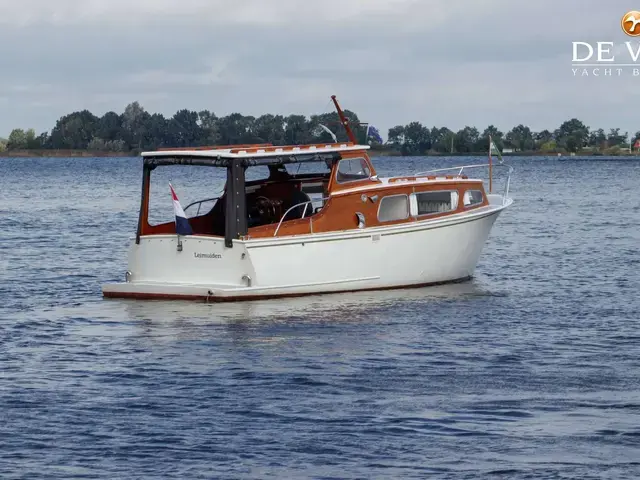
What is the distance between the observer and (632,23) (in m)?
59.5

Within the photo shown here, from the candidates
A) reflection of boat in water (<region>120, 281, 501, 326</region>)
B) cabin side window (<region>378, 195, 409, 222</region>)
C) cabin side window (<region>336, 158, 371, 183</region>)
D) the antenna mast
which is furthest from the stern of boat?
the antenna mast

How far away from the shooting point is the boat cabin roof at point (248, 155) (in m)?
24.9

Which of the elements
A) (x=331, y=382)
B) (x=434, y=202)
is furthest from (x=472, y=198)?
(x=331, y=382)

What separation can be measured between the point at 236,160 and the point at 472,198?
6001 mm

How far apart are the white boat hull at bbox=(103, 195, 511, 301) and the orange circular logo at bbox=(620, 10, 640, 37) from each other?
3401 centimetres

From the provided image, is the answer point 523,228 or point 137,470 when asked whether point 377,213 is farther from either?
point 523,228

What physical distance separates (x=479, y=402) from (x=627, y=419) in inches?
77.6

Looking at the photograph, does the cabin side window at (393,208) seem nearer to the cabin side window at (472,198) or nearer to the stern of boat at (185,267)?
the cabin side window at (472,198)

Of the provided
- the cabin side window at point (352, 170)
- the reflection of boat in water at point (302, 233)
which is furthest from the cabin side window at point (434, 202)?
the cabin side window at point (352, 170)

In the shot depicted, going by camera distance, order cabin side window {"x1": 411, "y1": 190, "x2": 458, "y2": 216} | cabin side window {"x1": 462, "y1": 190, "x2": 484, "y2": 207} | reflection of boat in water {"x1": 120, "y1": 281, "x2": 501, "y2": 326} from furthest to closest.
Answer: cabin side window {"x1": 462, "y1": 190, "x2": 484, "y2": 207} < cabin side window {"x1": 411, "y1": 190, "x2": 458, "y2": 216} < reflection of boat in water {"x1": 120, "y1": 281, "x2": 501, "y2": 326}

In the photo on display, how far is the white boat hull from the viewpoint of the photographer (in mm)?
24481

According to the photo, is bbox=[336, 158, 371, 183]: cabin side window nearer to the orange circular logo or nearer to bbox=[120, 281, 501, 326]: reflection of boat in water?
bbox=[120, 281, 501, 326]: reflection of boat in water

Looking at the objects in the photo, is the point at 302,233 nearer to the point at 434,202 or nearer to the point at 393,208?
the point at 393,208

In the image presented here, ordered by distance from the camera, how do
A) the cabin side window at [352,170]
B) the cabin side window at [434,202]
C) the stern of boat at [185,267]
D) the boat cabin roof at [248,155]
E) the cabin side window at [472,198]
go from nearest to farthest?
1. the stern of boat at [185,267]
2. the boat cabin roof at [248,155]
3. the cabin side window at [352,170]
4. the cabin side window at [434,202]
5. the cabin side window at [472,198]
